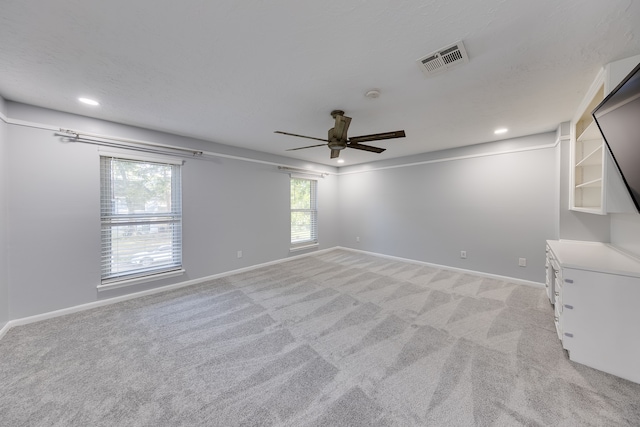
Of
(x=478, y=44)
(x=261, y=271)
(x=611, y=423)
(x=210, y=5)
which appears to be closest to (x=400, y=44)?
(x=478, y=44)

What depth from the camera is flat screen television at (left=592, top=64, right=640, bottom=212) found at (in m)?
1.30

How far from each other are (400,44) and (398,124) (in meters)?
1.60

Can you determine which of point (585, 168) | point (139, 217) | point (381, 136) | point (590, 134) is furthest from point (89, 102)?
point (585, 168)

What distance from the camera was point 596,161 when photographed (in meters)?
2.57

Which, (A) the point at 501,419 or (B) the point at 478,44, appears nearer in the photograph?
(A) the point at 501,419

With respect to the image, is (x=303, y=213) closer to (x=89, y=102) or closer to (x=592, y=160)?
(x=89, y=102)

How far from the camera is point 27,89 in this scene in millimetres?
2154

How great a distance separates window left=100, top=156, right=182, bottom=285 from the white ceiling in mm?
752

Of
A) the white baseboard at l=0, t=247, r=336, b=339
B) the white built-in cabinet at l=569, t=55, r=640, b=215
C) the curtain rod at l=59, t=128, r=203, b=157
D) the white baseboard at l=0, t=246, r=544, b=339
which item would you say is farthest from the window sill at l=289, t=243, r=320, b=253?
the white built-in cabinet at l=569, t=55, r=640, b=215

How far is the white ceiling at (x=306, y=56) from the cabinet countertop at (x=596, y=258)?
1602 mm

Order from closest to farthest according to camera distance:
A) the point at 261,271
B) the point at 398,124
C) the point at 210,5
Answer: the point at 210,5
the point at 398,124
the point at 261,271

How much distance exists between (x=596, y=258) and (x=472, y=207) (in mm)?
2110

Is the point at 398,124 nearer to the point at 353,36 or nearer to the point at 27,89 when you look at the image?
the point at 353,36

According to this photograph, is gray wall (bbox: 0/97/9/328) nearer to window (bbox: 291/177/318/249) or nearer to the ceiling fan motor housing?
the ceiling fan motor housing
